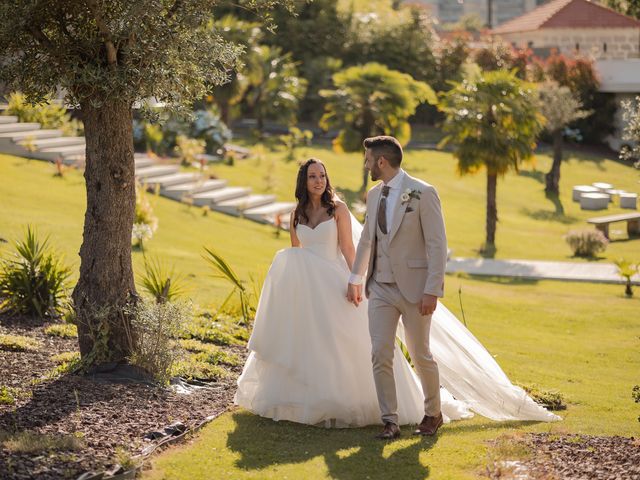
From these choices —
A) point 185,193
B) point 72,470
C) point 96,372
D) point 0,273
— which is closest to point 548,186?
point 185,193

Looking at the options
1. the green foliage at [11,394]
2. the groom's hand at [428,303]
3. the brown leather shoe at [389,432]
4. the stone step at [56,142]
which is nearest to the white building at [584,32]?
the stone step at [56,142]

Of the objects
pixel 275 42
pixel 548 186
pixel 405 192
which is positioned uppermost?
pixel 275 42

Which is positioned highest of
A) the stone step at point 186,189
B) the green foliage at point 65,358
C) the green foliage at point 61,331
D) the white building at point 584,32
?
the white building at point 584,32

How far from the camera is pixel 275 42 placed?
50.9 meters

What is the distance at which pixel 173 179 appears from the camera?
26.2 m

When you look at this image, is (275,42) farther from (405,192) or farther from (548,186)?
(405,192)

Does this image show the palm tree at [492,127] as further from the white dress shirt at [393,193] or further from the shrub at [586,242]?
the white dress shirt at [393,193]

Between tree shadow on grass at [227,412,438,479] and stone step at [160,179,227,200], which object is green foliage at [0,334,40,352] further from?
stone step at [160,179,227,200]

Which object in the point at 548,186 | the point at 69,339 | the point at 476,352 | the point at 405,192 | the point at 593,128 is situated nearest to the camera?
the point at 405,192

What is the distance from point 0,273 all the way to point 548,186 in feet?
93.7

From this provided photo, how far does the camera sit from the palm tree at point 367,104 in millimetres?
34969

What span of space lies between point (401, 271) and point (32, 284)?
6120 mm

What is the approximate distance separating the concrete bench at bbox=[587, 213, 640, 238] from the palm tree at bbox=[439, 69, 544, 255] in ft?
9.24

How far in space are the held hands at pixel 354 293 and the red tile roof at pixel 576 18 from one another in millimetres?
48798
